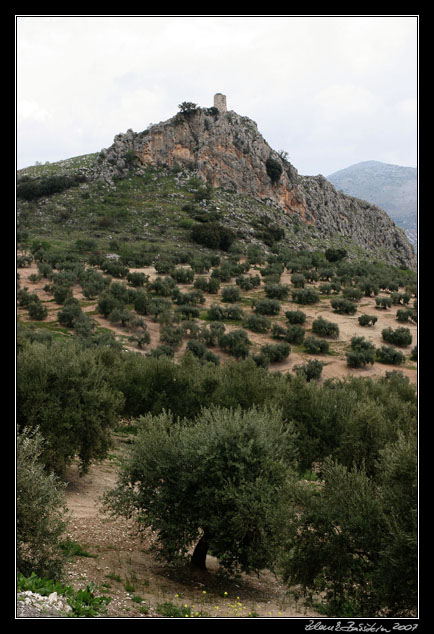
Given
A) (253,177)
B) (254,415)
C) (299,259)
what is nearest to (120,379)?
(254,415)

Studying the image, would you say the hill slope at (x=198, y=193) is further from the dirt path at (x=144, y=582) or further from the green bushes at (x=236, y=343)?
the dirt path at (x=144, y=582)

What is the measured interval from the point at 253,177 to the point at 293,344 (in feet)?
224

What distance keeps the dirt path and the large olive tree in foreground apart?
0.69 meters

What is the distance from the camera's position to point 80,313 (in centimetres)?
4759

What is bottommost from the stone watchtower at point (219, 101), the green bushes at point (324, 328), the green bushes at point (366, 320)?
the green bushes at point (324, 328)

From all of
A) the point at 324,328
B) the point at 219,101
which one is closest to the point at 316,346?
the point at 324,328

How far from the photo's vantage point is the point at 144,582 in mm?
12672

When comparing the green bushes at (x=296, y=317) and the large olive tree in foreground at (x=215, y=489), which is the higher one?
the green bushes at (x=296, y=317)

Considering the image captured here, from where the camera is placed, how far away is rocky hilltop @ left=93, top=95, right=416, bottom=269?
10862 centimetres

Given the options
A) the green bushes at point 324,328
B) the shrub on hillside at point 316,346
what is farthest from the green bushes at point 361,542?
the green bushes at point 324,328

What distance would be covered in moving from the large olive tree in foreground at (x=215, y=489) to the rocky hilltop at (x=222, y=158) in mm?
97696

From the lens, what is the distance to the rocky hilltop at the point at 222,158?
109 m

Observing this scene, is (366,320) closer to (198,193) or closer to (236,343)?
(236,343)

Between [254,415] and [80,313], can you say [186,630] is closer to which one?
[254,415]
